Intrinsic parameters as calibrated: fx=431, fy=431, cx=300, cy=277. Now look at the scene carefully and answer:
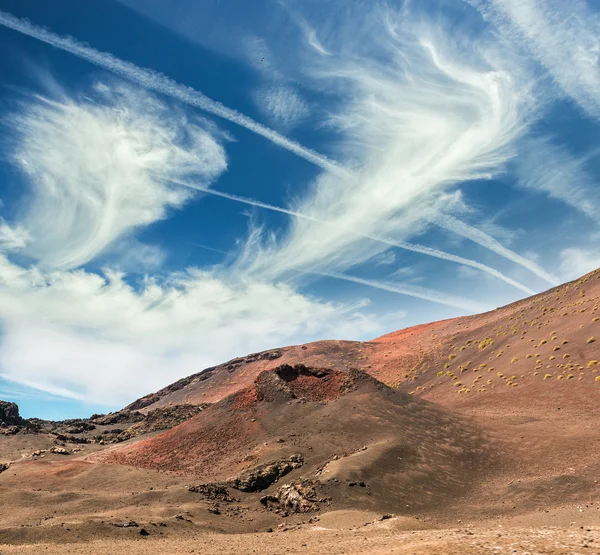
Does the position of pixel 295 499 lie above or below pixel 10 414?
below

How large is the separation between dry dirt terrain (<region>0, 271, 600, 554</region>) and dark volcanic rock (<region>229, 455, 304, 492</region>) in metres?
0.12

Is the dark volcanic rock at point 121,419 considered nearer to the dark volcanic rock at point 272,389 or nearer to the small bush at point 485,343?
the dark volcanic rock at point 272,389

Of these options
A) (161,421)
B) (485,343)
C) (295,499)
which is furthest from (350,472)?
(485,343)

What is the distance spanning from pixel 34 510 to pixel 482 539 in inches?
1141

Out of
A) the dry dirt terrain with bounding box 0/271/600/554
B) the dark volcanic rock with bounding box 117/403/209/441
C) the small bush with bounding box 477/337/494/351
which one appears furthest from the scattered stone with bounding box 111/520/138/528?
the small bush with bounding box 477/337/494/351

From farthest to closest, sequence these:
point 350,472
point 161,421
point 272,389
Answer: point 161,421
point 272,389
point 350,472

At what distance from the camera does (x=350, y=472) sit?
31328 mm

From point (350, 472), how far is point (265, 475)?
6.83 metres

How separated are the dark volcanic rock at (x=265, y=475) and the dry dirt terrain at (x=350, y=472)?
124mm

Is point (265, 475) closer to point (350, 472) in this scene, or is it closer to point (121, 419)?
point (350, 472)

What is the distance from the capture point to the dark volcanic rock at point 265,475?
32781 millimetres

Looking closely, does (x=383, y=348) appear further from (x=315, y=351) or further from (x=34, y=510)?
(x=34, y=510)

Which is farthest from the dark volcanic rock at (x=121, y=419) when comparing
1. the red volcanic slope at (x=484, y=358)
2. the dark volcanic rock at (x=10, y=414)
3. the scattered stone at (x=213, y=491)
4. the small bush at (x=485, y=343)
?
the small bush at (x=485, y=343)

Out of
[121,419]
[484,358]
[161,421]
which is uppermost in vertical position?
→ [484,358]
